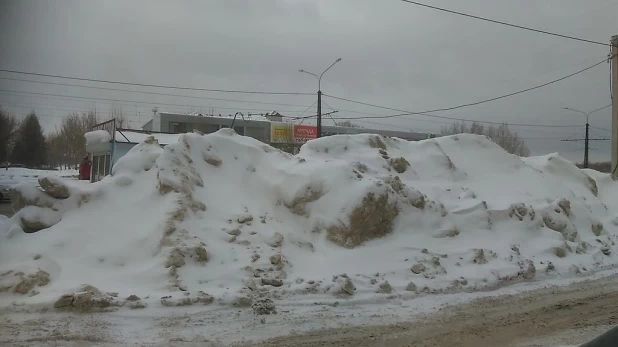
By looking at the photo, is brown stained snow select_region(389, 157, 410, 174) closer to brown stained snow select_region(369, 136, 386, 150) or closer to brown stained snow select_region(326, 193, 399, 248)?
brown stained snow select_region(369, 136, 386, 150)

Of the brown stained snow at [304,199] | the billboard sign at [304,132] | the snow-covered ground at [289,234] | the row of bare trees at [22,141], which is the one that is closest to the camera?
the row of bare trees at [22,141]

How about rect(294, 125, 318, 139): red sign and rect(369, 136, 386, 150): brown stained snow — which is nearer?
rect(369, 136, 386, 150): brown stained snow

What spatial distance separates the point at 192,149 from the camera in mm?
10078

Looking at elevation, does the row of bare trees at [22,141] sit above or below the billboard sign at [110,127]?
below

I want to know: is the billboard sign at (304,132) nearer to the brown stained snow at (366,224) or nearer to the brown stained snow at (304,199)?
the brown stained snow at (304,199)

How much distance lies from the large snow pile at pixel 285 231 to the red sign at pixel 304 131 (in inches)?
1385

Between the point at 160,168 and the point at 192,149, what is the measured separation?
1.30 meters

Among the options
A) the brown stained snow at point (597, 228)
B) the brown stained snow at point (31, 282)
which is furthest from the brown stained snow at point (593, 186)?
the brown stained snow at point (31, 282)

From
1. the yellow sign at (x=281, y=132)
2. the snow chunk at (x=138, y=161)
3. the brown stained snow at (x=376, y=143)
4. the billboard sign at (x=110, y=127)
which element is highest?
the yellow sign at (x=281, y=132)

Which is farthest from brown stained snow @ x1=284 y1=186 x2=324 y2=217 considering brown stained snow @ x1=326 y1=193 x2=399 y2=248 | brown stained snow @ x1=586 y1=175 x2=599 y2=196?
brown stained snow @ x1=586 y1=175 x2=599 y2=196

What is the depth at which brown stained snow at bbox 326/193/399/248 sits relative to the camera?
28.3ft

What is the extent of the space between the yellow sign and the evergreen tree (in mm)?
38051

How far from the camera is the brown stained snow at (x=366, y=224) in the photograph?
8.62m

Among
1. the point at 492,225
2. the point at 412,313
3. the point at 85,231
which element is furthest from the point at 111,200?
the point at 492,225
